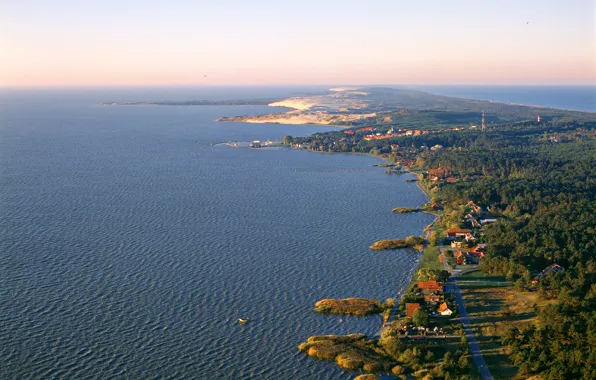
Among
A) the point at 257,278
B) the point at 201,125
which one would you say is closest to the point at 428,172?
the point at 257,278

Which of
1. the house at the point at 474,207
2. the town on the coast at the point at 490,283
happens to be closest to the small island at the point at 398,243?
the town on the coast at the point at 490,283

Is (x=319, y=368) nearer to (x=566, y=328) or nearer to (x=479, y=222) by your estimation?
(x=566, y=328)

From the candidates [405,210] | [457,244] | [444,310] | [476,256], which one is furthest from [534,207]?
[444,310]

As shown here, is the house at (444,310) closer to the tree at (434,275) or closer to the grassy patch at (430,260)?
the tree at (434,275)

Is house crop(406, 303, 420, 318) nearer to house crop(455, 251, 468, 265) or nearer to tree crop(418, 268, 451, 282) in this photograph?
tree crop(418, 268, 451, 282)

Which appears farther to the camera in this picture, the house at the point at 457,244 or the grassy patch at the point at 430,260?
the house at the point at 457,244

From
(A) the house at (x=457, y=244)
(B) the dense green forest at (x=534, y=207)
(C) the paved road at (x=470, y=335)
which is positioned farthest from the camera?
(A) the house at (x=457, y=244)
